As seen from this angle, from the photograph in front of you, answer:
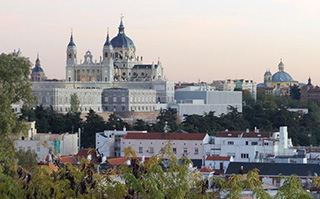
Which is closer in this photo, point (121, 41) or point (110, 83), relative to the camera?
point (110, 83)

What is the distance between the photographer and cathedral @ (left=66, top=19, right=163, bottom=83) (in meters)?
137

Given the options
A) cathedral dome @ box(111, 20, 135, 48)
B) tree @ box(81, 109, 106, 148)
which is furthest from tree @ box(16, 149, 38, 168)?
cathedral dome @ box(111, 20, 135, 48)

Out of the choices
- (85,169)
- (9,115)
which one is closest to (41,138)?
(9,115)

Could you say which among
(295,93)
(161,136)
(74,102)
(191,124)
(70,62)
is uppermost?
(70,62)

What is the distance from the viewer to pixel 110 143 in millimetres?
58375

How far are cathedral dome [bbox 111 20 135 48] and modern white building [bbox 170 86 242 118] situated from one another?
43.4 ft

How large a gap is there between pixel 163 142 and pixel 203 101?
232 ft

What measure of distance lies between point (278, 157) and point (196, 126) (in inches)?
1038

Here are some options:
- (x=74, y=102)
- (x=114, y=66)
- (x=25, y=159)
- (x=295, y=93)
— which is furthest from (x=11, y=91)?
(x=295, y=93)

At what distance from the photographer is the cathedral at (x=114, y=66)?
137375mm

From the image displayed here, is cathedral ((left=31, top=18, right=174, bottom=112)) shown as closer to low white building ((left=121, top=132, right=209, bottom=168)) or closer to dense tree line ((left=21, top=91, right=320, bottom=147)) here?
dense tree line ((left=21, top=91, right=320, bottom=147))

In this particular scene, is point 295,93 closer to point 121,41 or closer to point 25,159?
point 121,41

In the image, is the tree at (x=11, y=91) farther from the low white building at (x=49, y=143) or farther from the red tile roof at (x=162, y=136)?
the red tile roof at (x=162, y=136)

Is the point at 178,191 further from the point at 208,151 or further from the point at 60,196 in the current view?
the point at 208,151
